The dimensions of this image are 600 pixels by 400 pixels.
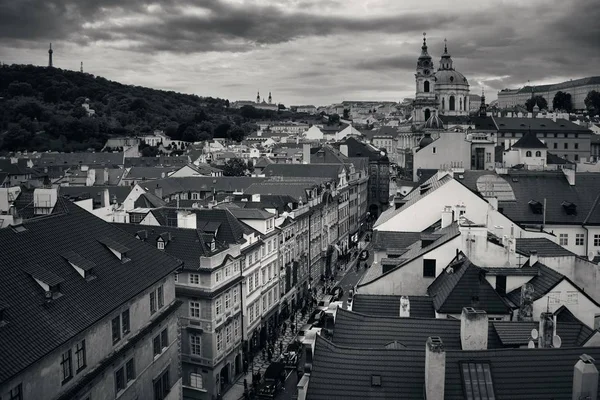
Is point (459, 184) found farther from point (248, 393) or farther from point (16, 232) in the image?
point (16, 232)

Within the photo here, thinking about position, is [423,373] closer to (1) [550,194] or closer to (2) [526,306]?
(2) [526,306]

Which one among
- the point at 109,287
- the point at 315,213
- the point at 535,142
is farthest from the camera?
the point at 535,142

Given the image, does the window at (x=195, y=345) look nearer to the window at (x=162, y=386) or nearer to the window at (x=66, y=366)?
the window at (x=162, y=386)

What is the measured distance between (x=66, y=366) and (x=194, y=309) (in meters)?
17.2

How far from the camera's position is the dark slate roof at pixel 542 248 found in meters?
34.2

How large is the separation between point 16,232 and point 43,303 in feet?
12.8

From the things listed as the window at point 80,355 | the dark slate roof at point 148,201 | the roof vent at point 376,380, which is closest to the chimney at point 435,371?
the roof vent at point 376,380

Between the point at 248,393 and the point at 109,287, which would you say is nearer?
the point at 109,287

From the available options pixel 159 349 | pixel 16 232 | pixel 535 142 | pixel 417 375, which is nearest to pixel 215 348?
pixel 159 349

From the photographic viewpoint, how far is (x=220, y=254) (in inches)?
1599

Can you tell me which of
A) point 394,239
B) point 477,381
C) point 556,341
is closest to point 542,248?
point 394,239

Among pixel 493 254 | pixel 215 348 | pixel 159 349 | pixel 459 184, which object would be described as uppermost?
pixel 459 184

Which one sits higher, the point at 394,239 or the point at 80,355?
the point at 394,239

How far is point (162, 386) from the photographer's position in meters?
30.9
